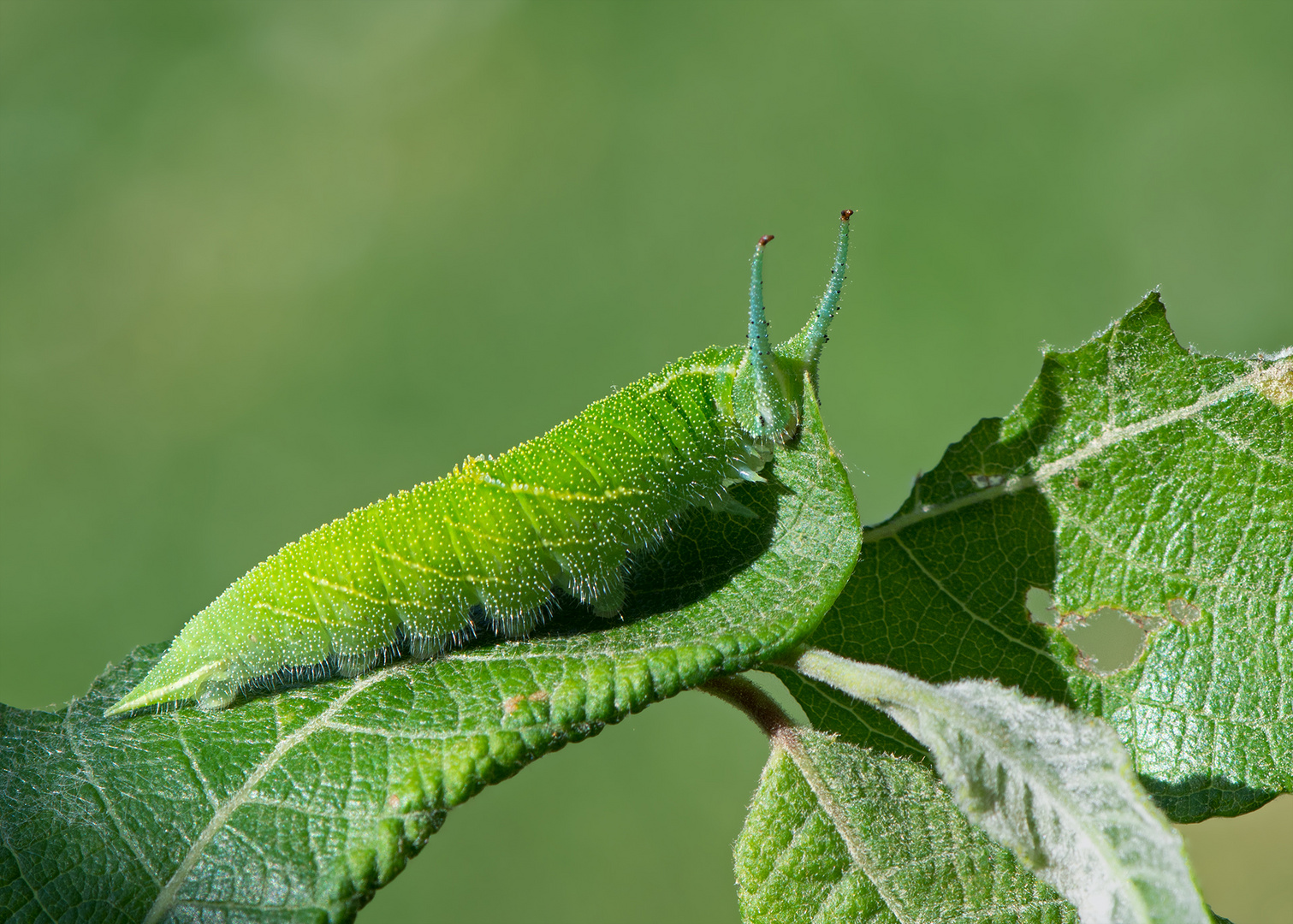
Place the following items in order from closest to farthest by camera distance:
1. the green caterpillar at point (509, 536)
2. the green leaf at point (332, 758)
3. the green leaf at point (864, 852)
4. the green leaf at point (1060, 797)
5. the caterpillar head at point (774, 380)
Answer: the green leaf at point (1060, 797)
the green leaf at point (332, 758)
the green leaf at point (864, 852)
the green caterpillar at point (509, 536)
the caterpillar head at point (774, 380)

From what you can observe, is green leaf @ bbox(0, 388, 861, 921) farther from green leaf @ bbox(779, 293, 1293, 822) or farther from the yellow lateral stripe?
green leaf @ bbox(779, 293, 1293, 822)

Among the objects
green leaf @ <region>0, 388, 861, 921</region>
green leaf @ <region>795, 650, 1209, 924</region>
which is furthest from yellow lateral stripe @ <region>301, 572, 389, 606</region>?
green leaf @ <region>795, 650, 1209, 924</region>

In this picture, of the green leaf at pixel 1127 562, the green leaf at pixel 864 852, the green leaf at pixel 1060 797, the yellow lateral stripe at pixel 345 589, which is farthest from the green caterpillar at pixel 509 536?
the green leaf at pixel 1060 797

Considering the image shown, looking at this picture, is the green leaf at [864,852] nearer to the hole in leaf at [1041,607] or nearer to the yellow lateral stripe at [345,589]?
the hole in leaf at [1041,607]

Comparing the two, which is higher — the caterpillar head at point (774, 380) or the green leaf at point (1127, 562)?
the caterpillar head at point (774, 380)

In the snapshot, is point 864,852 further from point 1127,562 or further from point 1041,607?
point 1127,562

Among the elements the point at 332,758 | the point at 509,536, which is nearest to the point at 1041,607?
the point at 509,536

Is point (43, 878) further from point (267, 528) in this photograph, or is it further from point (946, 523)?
point (267, 528)
